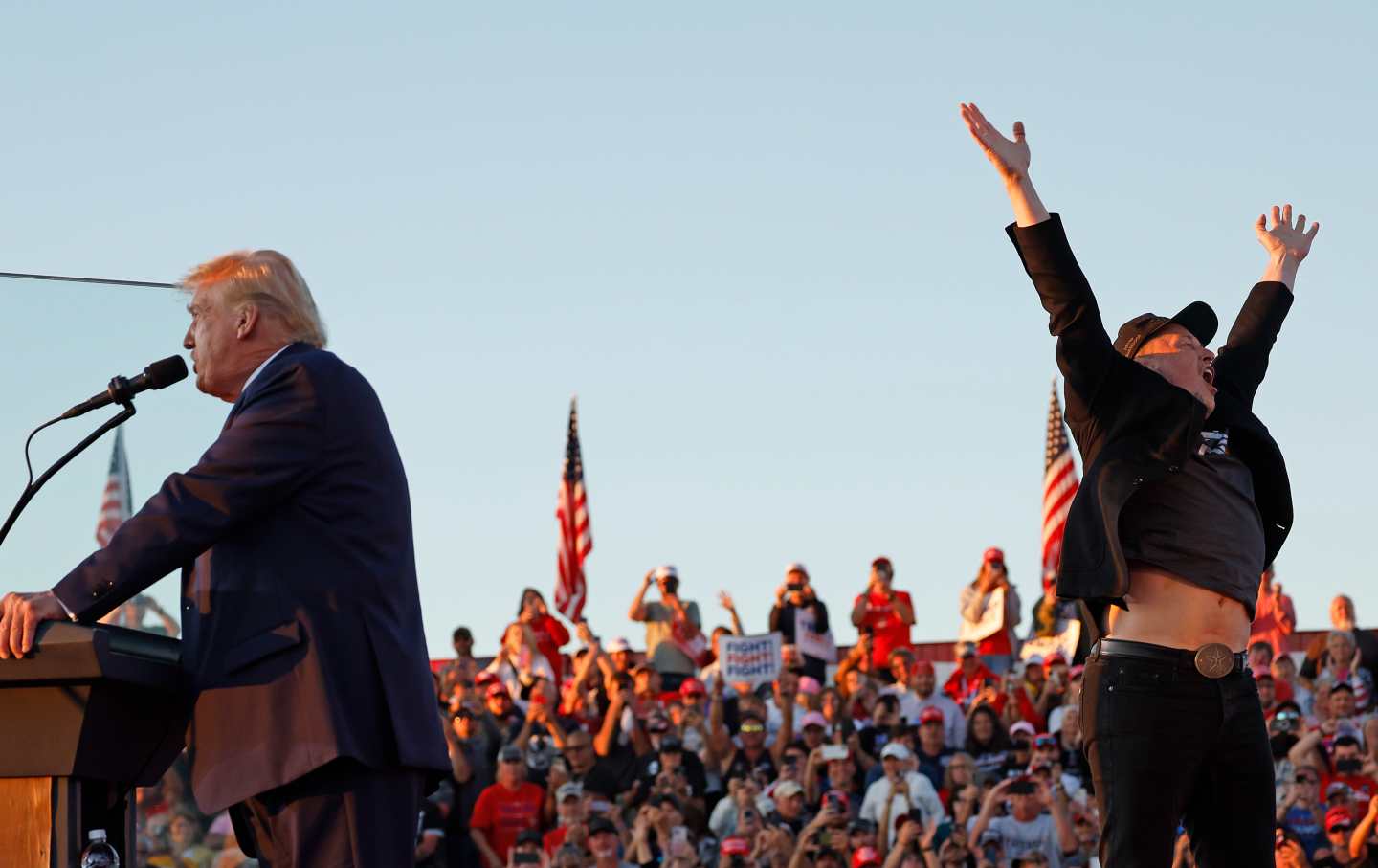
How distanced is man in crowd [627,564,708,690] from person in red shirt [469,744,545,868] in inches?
105

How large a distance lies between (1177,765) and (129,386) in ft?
8.27

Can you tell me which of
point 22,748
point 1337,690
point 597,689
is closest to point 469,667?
point 597,689

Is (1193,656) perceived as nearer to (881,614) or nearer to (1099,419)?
(1099,419)

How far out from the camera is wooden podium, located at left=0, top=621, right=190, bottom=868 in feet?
11.5

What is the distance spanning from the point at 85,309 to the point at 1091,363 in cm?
236

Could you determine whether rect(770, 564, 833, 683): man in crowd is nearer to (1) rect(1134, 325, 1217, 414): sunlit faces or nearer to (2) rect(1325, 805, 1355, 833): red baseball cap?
(2) rect(1325, 805, 1355, 833): red baseball cap

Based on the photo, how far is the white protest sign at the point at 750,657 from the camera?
15586mm

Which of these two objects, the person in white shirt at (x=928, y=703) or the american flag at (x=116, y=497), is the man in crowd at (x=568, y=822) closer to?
the person in white shirt at (x=928, y=703)

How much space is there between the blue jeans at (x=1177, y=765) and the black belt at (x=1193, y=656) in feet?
0.04

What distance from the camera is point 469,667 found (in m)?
15.1

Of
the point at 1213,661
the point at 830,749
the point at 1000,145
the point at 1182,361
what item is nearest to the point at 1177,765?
the point at 1213,661

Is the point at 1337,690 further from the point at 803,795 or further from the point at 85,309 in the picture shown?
the point at 85,309

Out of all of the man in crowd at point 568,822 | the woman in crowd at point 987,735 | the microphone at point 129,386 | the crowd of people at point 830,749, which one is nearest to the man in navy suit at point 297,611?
the microphone at point 129,386

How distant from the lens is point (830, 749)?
13.3 meters
